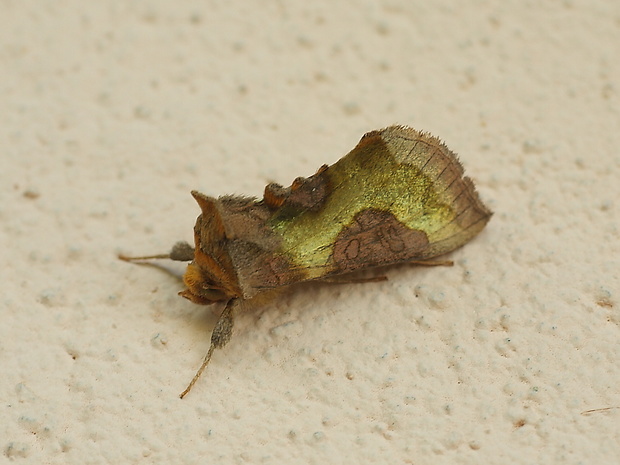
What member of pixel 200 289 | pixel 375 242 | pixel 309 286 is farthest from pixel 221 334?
pixel 375 242

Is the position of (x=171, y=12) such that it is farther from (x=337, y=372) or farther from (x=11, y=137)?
(x=337, y=372)

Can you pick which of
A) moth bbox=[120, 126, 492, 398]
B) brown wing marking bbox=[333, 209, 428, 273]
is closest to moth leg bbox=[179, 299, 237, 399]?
moth bbox=[120, 126, 492, 398]

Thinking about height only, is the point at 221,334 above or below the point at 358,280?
below

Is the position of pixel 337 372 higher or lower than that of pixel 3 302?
higher

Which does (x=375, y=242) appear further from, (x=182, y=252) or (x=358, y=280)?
(x=182, y=252)

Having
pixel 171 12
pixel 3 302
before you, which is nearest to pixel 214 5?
pixel 171 12

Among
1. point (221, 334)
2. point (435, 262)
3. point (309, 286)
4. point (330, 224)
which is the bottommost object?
point (221, 334)

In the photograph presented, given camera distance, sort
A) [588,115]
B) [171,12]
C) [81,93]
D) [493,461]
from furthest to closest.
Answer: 1. [171,12]
2. [81,93]
3. [588,115]
4. [493,461]
